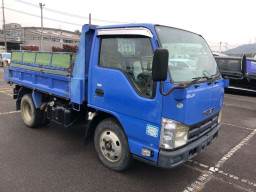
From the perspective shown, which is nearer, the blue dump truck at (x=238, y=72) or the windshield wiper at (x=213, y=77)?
the windshield wiper at (x=213, y=77)

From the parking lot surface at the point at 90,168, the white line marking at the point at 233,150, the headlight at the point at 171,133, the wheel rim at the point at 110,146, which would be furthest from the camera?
the white line marking at the point at 233,150

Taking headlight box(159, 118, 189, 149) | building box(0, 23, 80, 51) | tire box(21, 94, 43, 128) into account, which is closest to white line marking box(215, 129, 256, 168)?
headlight box(159, 118, 189, 149)

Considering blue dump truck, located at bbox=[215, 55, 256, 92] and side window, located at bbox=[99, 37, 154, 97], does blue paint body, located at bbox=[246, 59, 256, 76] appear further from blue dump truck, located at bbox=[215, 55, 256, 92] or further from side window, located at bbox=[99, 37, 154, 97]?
side window, located at bbox=[99, 37, 154, 97]

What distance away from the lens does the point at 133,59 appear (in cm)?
301

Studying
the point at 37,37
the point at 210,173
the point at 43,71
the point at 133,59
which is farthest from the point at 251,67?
the point at 37,37

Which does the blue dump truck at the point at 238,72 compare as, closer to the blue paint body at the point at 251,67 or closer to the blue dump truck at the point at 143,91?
the blue paint body at the point at 251,67

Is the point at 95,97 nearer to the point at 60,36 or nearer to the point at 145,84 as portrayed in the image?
the point at 145,84

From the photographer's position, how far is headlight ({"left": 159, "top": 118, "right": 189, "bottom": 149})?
2.63 m

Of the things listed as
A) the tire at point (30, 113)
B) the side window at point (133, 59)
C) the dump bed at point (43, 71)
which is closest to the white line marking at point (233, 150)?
the side window at point (133, 59)

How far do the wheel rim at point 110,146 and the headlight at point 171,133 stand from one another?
818 millimetres

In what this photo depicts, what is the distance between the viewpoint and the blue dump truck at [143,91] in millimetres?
2652

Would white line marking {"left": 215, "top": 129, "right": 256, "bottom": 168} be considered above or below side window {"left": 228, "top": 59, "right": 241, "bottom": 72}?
below

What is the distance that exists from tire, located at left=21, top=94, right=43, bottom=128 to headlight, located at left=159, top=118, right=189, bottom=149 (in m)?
3.45

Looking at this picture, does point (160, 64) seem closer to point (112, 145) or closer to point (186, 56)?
point (186, 56)
